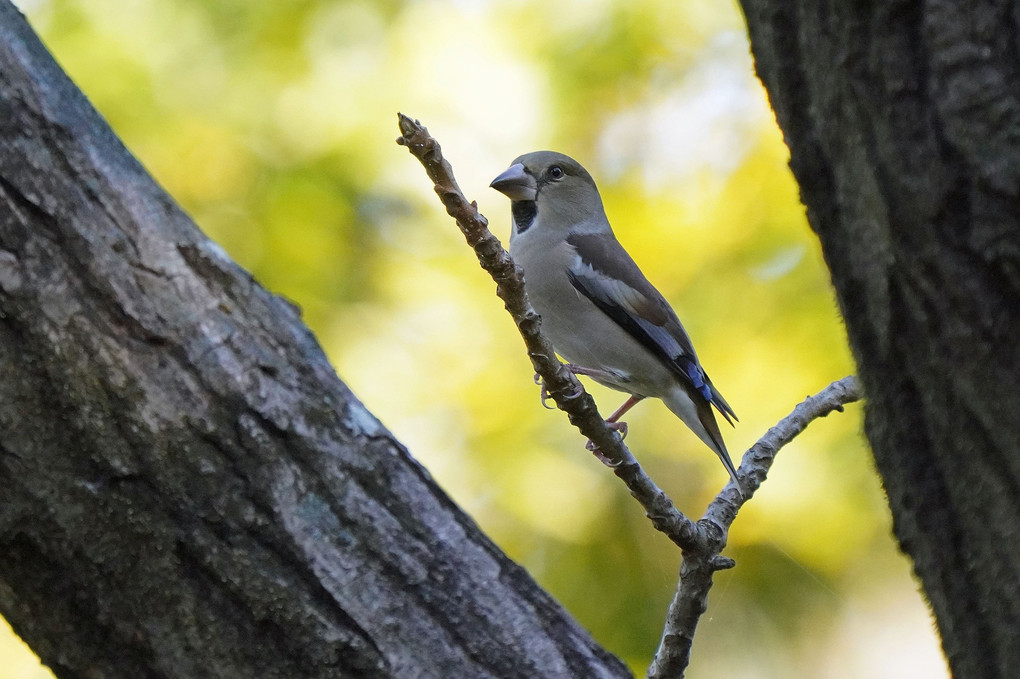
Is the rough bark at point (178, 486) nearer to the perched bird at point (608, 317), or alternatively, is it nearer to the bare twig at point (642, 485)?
the bare twig at point (642, 485)

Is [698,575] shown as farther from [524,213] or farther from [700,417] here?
[524,213]

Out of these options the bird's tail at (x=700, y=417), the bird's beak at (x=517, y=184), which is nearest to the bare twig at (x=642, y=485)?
the bird's tail at (x=700, y=417)

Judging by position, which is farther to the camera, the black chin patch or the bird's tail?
the black chin patch

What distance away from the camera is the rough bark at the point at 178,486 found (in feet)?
6.53

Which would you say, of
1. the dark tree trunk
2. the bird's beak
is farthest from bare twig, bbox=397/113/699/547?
the bird's beak

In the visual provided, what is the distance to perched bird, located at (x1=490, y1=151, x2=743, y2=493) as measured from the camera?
4129 mm

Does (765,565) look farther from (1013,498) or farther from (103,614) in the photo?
Result: (1013,498)

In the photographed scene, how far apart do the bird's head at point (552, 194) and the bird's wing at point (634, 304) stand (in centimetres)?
21

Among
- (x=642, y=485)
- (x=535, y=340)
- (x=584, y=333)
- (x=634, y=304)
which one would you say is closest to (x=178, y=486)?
(x=535, y=340)

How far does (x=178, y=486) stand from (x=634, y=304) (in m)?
2.58

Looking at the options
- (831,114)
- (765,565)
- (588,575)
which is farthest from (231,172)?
(831,114)

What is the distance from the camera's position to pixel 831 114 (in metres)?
1.19

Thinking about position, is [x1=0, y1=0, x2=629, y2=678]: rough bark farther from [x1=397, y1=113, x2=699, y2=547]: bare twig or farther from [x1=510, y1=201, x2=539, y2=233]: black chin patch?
[x1=510, y1=201, x2=539, y2=233]: black chin patch

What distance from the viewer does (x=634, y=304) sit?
427cm
